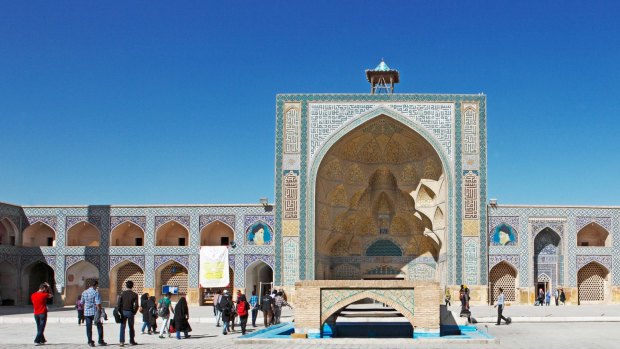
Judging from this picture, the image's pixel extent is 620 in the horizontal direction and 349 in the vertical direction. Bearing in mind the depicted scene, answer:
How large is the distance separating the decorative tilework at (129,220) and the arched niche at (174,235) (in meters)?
0.94

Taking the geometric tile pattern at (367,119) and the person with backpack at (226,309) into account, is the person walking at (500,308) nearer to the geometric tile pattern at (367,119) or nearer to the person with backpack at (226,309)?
the person with backpack at (226,309)

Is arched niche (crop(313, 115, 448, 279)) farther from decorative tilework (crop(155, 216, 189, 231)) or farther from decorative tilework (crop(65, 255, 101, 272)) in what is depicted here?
decorative tilework (crop(65, 255, 101, 272))

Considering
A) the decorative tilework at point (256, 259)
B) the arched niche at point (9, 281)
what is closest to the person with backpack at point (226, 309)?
the decorative tilework at point (256, 259)

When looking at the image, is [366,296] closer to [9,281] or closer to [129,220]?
[129,220]

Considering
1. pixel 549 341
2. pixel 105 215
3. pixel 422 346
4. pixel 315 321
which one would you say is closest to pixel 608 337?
pixel 549 341

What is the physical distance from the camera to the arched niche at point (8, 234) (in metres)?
27.2

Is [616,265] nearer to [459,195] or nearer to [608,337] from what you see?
[459,195]

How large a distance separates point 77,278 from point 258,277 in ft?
21.6

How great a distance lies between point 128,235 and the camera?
93.8ft

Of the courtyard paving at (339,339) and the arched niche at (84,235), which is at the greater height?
the arched niche at (84,235)

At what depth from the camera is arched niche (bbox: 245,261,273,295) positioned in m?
26.6

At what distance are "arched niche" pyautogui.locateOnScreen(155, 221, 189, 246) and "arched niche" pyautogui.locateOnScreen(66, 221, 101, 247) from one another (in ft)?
8.08

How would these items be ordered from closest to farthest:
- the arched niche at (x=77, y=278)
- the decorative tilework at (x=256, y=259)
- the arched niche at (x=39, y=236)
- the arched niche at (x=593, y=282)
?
1. the decorative tilework at (x=256, y=259)
2. the arched niche at (x=593, y=282)
3. the arched niche at (x=77, y=278)
4. the arched niche at (x=39, y=236)

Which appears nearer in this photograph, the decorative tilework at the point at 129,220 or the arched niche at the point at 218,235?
the decorative tilework at the point at 129,220
